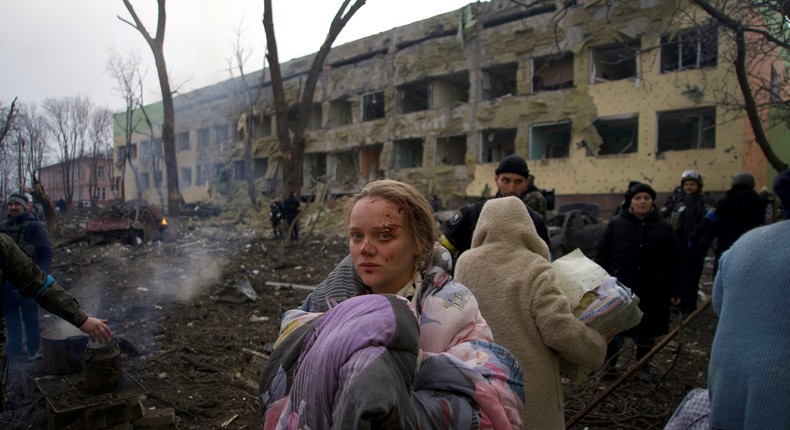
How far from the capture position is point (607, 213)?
18.6 metres

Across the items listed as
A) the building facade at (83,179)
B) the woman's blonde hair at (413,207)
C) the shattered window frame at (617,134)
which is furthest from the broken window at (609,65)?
the building facade at (83,179)

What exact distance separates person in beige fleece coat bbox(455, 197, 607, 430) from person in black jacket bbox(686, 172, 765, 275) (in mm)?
4904

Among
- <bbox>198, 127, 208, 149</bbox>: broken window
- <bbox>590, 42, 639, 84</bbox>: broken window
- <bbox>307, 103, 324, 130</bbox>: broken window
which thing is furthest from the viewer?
<bbox>198, 127, 208, 149</bbox>: broken window

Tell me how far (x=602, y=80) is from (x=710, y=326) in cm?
1585

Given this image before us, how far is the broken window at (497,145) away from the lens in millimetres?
23312

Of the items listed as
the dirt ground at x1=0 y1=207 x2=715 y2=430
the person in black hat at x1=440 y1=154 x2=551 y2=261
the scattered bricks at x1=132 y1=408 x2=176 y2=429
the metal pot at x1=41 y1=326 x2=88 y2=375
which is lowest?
the dirt ground at x1=0 y1=207 x2=715 y2=430

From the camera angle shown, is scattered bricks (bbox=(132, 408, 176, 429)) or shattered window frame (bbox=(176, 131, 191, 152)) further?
shattered window frame (bbox=(176, 131, 191, 152))

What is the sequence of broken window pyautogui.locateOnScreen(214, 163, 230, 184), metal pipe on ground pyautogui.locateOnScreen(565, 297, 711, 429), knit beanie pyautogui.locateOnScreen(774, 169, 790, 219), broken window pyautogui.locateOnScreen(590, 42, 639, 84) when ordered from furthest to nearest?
1. broken window pyautogui.locateOnScreen(214, 163, 230, 184)
2. broken window pyautogui.locateOnScreen(590, 42, 639, 84)
3. metal pipe on ground pyautogui.locateOnScreen(565, 297, 711, 429)
4. knit beanie pyautogui.locateOnScreen(774, 169, 790, 219)

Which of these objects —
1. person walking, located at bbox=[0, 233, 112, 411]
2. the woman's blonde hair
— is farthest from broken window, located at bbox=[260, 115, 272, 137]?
the woman's blonde hair

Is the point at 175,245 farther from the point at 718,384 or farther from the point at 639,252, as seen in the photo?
the point at 718,384

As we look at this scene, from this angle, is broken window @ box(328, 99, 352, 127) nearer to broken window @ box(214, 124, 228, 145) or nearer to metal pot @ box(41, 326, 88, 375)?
broken window @ box(214, 124, 228, 145)

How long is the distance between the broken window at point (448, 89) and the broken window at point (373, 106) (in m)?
3.67

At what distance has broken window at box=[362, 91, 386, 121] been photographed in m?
27.6

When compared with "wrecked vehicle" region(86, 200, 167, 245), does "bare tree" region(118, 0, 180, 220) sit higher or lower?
higher
